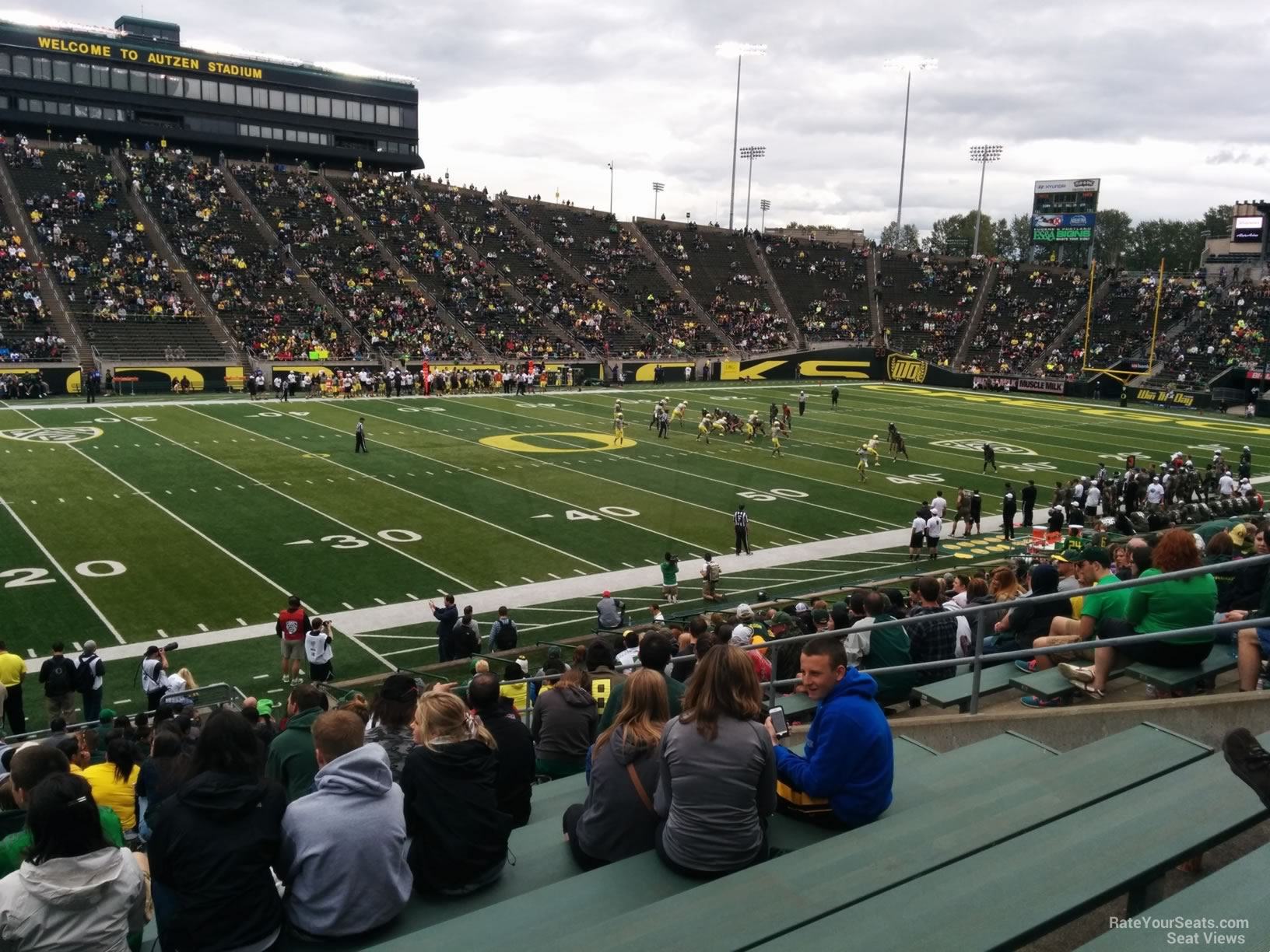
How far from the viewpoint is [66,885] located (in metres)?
3.75

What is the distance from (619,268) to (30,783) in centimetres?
6832

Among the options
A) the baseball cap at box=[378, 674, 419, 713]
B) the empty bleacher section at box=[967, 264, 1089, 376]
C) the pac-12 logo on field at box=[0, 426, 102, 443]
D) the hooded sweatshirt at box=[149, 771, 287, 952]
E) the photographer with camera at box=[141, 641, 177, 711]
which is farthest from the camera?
the empty bleacher section at box=[967, 264, 1089, 376]

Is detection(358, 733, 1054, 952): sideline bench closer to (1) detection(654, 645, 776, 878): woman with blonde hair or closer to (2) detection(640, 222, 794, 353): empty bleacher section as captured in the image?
(1) detection(654, 645, 776, 878): woman with blonde hair

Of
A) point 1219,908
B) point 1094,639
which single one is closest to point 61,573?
point 1094,639

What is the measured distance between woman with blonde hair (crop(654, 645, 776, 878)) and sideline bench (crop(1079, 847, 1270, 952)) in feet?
4.41

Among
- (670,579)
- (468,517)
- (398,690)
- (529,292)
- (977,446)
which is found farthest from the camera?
(529,292)

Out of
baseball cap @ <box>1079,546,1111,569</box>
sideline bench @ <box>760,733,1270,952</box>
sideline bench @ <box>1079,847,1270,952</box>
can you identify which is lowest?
baseball cap @ <box>1079,546,1111,569</box>

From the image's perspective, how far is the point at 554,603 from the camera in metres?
18.4

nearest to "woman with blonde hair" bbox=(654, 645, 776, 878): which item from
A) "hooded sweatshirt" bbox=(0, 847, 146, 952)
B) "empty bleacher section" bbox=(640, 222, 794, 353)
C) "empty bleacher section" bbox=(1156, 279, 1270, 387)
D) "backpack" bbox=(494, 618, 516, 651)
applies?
"hooded sweatshirt" bbox=(0, 847, 146, 952)

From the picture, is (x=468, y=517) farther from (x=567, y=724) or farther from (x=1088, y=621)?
(x=1088, y=621)

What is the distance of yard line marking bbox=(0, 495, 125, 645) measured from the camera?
1648 centimetres

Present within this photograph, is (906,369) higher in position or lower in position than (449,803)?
lower

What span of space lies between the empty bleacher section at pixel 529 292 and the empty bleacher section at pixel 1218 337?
99.9ft

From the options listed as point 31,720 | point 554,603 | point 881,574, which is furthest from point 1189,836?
point 881,574
